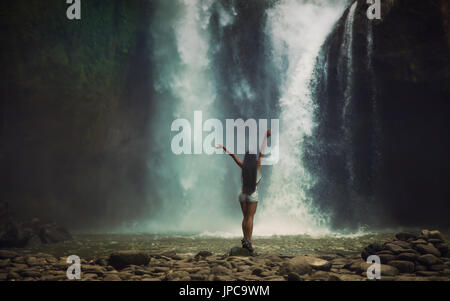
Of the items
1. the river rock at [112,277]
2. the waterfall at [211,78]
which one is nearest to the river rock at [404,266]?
the river rock at [112,277]

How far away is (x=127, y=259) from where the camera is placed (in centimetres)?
561

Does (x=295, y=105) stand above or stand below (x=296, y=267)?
above

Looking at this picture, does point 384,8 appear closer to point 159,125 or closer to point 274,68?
point 274,68

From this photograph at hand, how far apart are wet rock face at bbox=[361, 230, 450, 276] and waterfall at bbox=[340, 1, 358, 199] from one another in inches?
415

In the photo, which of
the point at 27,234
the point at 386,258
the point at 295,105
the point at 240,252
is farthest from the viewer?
the point at 295,105

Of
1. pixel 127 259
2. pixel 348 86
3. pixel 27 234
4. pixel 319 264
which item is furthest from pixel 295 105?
pixel 127 259

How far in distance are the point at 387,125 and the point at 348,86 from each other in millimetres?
2844

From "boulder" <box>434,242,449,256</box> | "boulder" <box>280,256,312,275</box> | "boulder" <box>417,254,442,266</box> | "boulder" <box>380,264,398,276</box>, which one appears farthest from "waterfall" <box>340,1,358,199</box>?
"boulder" <box>280,256,312,275</box>

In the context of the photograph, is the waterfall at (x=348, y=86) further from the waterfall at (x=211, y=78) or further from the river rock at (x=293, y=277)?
the river rock at (x=293, y=277)

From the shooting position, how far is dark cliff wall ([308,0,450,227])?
578 inches

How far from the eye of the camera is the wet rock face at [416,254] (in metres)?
5.04

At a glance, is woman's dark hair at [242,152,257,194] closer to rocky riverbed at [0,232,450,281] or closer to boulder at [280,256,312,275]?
rocky riverbed at [0,232,450,281]

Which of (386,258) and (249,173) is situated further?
(249,173)

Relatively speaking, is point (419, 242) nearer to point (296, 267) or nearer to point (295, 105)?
point (296, 267)
